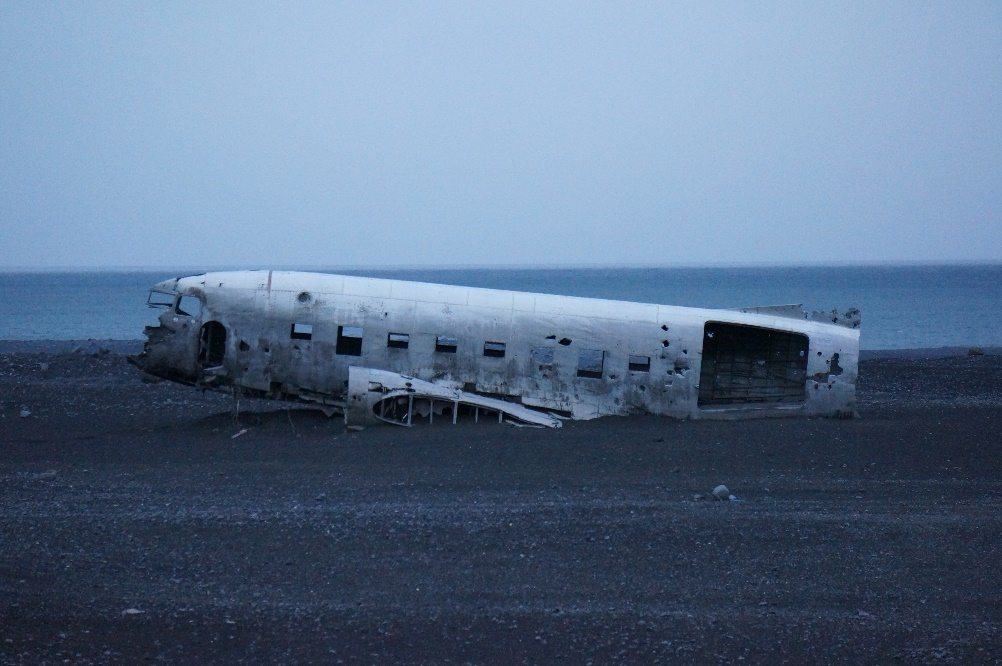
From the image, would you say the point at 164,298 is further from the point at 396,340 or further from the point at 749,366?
the point at 749,366

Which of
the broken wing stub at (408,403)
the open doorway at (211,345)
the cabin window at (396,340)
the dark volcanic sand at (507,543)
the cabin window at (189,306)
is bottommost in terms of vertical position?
the dark volcanic sand at (507,543)

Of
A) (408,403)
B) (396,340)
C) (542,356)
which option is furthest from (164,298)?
(542,356)

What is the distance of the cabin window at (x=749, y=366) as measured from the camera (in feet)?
71.9

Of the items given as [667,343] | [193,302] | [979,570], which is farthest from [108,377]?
[979,570]

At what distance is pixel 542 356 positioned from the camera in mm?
19719

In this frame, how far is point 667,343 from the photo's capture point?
19.8 m

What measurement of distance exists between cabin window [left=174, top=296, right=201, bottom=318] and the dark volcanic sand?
2726 mm

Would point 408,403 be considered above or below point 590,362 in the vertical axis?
below

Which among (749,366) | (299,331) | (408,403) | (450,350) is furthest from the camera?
(749,366)

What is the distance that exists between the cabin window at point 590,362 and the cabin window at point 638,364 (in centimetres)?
64

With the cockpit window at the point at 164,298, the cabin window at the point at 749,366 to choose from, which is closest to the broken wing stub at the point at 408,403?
the cockpit window at the point at 164,298

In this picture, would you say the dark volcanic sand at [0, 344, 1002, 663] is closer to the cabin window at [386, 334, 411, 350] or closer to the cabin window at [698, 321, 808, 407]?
the cabin window at [386, 334, 411, 350]

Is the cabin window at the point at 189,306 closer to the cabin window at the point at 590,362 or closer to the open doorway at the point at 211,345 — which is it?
the open doorway at the point at 211,345

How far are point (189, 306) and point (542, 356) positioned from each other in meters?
8.05
